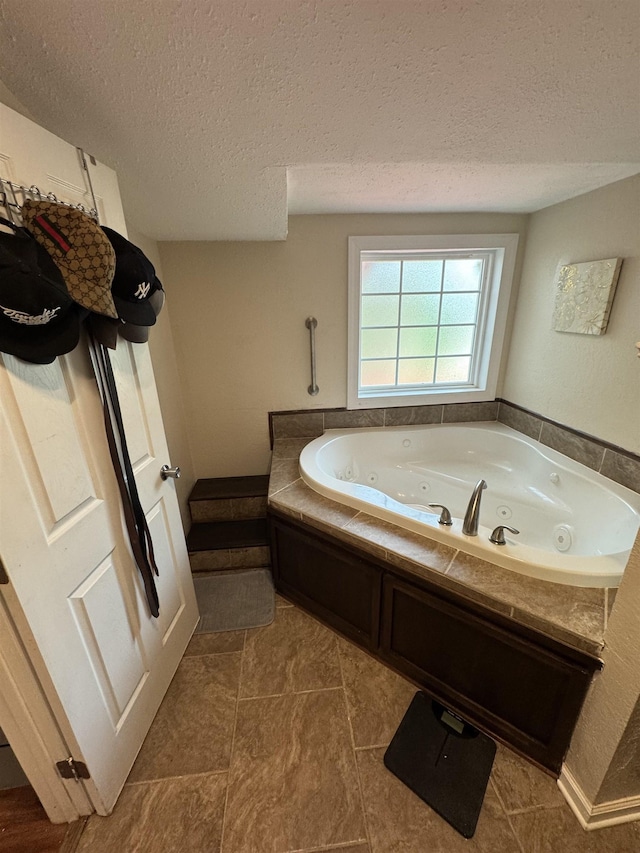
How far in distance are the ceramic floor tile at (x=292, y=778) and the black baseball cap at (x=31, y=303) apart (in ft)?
5.01

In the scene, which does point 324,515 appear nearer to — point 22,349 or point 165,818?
point 165,818

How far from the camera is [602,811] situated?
105cm

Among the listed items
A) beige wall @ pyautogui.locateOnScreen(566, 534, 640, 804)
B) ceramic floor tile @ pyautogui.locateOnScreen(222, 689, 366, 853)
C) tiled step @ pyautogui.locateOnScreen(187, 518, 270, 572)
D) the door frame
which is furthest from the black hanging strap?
beige wall @ pyautogui.locateOnScreen(566, 534, 640, 804)

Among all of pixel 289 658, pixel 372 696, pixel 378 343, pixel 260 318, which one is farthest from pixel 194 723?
pixel 378 343

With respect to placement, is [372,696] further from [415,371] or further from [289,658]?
[415,371]

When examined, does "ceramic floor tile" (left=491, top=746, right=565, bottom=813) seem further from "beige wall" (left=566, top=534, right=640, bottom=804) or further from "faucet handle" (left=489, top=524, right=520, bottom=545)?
"faucet handle" (left=489, top=524, right=520, bottom=545)

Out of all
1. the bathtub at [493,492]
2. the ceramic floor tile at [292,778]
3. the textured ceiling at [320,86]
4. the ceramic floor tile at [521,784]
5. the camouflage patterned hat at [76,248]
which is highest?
the textured ceiling at [320,86]

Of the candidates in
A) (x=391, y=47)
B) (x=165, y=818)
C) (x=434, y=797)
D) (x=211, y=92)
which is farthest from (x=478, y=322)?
(x=165, y=818)

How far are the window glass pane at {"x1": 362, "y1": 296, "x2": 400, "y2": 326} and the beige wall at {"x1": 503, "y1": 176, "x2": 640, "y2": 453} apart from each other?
88 cm

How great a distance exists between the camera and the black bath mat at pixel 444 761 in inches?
43.3

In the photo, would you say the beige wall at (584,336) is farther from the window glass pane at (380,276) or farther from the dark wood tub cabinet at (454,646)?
the dark wood tub cabinet at (454,646)

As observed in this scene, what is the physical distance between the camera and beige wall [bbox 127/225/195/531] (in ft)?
6.42

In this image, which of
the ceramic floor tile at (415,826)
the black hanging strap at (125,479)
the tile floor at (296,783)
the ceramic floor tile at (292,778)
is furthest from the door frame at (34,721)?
the ceramic floor tile at (415,826)

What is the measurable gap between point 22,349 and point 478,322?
2.66 meters
